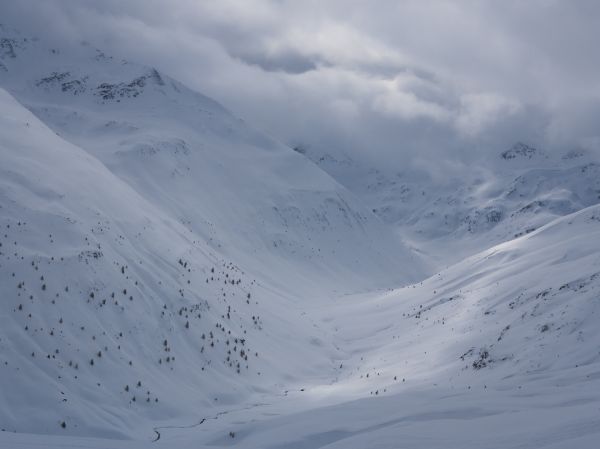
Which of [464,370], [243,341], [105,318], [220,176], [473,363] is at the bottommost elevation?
[464,370]

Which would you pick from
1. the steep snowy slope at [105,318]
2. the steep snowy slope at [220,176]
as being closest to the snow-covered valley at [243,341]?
the steep snowy slope at [105,318]

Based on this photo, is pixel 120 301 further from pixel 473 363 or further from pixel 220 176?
pixel 220 176

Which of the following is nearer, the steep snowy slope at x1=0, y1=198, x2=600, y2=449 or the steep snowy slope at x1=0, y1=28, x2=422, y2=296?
the steep snowy slope at x1=0, y1=198, x2=600, y2=449

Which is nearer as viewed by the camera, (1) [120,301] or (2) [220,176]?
(1) [120,301]

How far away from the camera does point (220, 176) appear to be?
7794cm

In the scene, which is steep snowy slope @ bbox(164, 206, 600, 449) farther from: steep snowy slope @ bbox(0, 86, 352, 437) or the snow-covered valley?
steep snowy slope @ bbox(0, 86, 352, 437)

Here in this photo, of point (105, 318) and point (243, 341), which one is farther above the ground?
point (243, 341)

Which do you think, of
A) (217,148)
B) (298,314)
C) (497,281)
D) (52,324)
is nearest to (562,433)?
(52,324)

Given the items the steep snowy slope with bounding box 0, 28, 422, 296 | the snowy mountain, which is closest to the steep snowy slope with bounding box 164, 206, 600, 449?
the snowy mountain

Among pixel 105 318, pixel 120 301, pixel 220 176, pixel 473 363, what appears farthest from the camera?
pixel 220 176

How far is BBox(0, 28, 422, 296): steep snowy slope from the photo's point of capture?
210 feet

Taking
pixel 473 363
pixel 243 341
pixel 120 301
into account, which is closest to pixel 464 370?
pixel 473 363

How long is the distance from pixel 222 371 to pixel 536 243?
2607 centimetres

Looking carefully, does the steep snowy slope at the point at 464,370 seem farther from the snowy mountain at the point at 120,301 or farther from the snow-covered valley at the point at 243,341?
the snowy mountain at the point at 120,301
